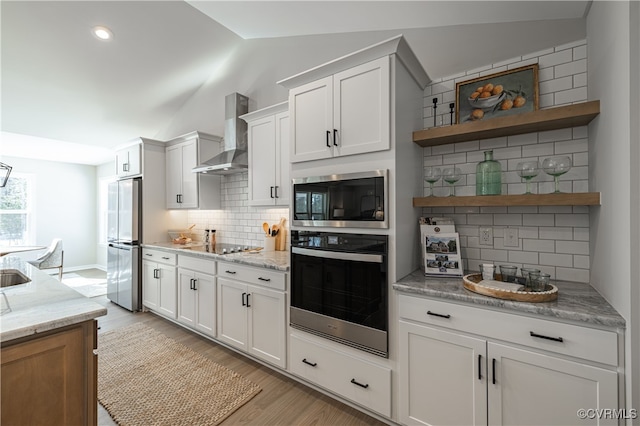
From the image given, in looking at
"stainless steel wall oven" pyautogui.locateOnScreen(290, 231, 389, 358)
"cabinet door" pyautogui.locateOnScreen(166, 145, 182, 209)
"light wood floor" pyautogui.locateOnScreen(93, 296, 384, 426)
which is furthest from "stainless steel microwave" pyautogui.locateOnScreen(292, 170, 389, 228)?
"cabinet door" pyautogui.locateOnScreen(166, 145, 182, 209)

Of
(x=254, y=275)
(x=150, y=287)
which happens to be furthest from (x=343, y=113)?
(x=150, y=287)

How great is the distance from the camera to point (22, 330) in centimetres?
107

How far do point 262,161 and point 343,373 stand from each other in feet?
6.85

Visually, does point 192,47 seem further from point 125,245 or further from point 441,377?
point 441,377

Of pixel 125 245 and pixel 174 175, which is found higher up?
pixel 174 175

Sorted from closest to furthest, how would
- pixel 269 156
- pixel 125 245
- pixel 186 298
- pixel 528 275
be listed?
pixel 528 275
pixel 269 156
pixel 186 298
pixel 125 245

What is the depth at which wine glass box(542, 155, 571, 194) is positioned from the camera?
1686 mm

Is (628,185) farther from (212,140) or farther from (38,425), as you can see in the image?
(212,140)

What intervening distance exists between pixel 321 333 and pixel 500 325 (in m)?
1.16

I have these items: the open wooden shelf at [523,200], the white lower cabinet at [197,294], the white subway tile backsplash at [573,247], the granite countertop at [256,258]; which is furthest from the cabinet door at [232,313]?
the white subway tile backsplash at [573,247]

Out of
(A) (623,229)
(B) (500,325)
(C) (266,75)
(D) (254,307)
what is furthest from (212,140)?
(A) (623,229)

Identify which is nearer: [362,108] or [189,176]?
[362,108]

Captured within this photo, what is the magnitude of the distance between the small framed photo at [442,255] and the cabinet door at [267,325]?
1.19 m

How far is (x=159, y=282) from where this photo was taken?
3.70 m
